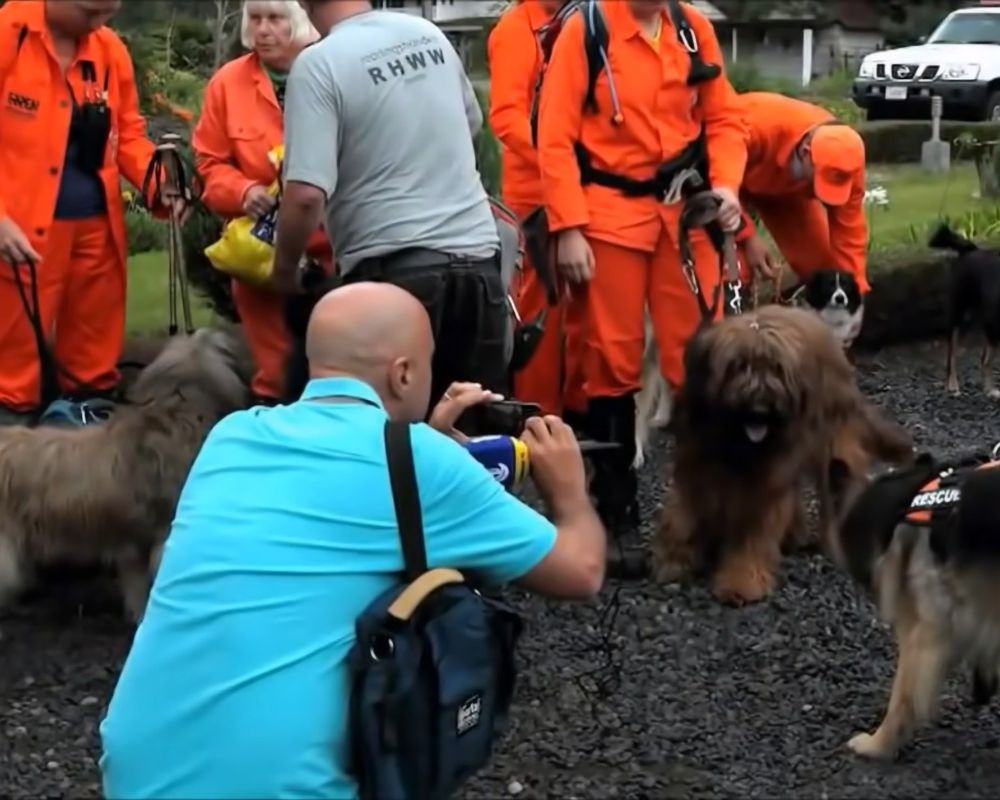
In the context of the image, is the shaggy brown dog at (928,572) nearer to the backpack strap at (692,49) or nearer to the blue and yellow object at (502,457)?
the blue and yellow object at (502,457)

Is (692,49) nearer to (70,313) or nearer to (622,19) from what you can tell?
(622,19)

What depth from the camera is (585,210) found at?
571cm

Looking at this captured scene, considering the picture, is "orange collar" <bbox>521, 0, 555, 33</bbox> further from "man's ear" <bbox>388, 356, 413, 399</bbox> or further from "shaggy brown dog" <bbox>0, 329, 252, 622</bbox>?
"man's ear" <bbox>388, 356, 413, 399</bbox>

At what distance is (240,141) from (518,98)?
1296 millimetres

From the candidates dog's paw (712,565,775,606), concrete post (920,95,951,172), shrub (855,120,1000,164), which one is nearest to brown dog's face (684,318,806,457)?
dog's paw (712,565,775,606)

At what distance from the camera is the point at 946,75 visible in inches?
930

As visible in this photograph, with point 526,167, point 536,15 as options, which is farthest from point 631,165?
point 536,15

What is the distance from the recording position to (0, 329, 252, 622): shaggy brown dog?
5008mm

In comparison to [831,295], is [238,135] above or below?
above

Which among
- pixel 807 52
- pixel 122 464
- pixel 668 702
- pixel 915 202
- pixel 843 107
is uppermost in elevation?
pixel 122 464

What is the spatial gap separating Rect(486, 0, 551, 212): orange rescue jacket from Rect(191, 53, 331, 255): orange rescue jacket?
1.14 metres

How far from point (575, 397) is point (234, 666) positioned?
12.5 ft

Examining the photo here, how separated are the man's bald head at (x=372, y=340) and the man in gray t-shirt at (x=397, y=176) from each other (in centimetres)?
158

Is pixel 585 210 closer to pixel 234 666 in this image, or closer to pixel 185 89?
pixel 234 666
